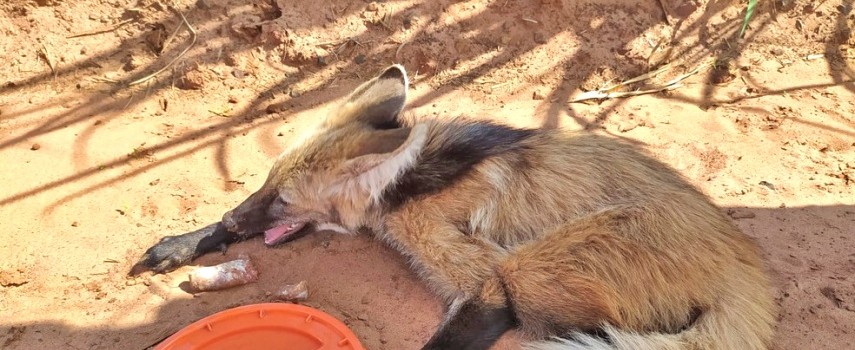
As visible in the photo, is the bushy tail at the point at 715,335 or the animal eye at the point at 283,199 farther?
the animal eye at the point at 283,199

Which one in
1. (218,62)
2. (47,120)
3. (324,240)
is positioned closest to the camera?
(324,240)

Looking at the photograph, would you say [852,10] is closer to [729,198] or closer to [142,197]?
[729,198]

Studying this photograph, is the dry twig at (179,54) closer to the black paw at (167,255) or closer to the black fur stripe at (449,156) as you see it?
the black paw at (167,255)

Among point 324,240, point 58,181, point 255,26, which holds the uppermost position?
point 255,26

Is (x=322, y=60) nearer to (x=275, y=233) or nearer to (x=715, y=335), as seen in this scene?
(x=275, y=233)

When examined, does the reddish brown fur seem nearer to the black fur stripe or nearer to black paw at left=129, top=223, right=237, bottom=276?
the black fur stripe

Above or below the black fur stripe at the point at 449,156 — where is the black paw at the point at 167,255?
below

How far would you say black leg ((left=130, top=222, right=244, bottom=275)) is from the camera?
3.35 meters

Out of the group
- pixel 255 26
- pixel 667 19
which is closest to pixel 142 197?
pixel 255 26

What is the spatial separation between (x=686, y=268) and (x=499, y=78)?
275 cm

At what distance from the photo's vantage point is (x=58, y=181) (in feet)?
12.6

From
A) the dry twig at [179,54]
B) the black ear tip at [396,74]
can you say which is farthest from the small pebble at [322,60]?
the black ear tip at [396,74]

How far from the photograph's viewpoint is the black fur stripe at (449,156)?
10.5 ft

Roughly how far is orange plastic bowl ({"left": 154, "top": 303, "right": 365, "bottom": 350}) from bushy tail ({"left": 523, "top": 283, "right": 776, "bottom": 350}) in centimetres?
102
